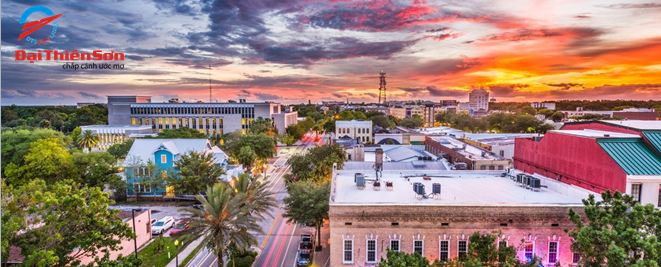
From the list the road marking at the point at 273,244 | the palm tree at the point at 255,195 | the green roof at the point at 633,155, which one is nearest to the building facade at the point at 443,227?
the green roof at the point at 633,155

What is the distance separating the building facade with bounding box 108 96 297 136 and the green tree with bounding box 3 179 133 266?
11263cm

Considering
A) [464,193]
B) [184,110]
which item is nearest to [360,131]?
[184,110]

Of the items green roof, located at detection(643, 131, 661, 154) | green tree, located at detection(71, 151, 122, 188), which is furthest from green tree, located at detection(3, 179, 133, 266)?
green roof, located at detection(643, 131, 661, 154)

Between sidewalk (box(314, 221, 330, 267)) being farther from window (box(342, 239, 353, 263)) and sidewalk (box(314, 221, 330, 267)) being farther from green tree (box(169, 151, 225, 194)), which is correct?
green tree (box(169, 151, 225, 194))

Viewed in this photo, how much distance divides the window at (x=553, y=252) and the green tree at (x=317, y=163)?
101 ft

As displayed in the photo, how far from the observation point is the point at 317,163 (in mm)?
57844

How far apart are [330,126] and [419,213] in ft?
452

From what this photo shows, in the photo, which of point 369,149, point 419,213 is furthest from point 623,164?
point 369,149

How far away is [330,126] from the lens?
163 m

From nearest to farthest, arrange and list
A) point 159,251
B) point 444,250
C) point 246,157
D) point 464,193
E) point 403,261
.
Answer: point 403,261
point 444,250
point 464,193
point 159,251
point 246,157

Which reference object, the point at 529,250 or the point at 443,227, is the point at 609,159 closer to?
the point at 529,250

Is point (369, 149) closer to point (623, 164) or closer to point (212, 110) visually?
point (623, 164)

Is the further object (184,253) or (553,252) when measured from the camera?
(184,253)

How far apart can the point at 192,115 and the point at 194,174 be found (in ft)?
292
